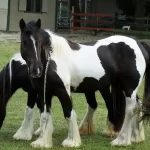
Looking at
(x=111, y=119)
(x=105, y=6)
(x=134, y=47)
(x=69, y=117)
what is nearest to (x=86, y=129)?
(x=111, y=119)

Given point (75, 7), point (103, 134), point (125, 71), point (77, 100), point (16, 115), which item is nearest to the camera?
point (125, 71)

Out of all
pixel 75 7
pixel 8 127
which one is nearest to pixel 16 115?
pixel 8 127

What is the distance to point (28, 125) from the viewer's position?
658cm

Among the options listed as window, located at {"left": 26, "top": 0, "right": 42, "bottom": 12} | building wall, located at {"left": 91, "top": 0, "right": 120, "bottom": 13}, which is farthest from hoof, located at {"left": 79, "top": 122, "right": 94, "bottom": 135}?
building wall, located at {"left": 91, "top": 0, "right": 120, "bottom": 13}

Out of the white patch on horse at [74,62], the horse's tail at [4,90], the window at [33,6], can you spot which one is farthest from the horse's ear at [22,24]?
the window at [33,6]

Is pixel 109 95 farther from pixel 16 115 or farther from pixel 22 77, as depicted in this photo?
pixel 16 115

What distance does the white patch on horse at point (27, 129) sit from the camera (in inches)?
256

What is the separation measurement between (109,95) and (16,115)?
6.71ft

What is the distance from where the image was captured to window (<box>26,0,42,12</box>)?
2366 cm

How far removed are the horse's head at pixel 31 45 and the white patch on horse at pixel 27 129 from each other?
113 cm

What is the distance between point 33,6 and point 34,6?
0.07m

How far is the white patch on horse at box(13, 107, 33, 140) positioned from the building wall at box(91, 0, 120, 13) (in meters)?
23.0

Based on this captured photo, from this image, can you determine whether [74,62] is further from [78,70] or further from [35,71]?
[35,71]

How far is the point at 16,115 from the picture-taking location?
8.09 metres
